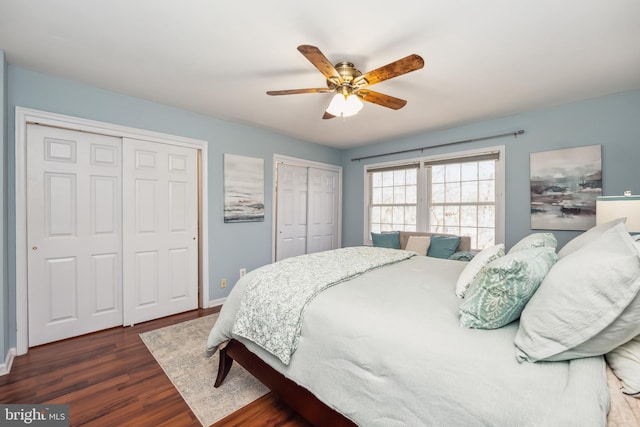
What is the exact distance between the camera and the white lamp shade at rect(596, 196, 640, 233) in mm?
1953

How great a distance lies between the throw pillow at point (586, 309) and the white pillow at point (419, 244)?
9.32ft

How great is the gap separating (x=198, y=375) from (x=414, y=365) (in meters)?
1.75

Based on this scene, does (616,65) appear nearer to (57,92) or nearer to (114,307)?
(57,92)

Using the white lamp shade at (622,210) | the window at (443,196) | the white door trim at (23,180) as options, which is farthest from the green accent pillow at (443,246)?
the white door trim at (23,180)

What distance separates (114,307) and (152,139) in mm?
1866

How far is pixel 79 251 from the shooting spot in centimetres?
271

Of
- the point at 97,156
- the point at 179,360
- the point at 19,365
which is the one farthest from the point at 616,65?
the point at 19,365

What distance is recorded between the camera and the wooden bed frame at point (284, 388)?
1335 millimetres

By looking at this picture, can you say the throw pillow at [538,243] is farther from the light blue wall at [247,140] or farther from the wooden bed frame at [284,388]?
the light blue wall at [247,140]

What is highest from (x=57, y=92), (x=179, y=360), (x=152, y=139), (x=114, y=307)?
(x=57, y=92)

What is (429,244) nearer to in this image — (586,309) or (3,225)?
(586,309)

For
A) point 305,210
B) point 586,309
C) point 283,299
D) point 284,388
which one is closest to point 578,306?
point 586,309

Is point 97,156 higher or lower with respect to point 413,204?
higher

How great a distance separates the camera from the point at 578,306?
2.90ft
